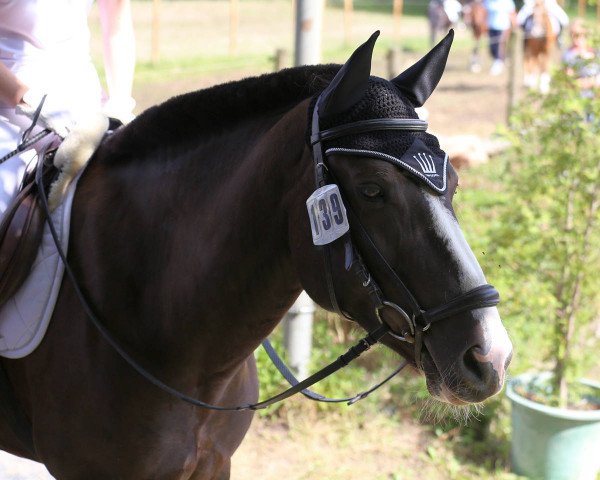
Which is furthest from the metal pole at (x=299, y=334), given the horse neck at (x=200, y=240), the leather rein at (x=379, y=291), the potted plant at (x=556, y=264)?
the leather rein at (x=379, y=291)

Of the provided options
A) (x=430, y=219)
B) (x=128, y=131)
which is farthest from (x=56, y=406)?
(x=430, y=219)

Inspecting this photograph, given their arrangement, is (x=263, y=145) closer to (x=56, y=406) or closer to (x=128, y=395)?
(x=128, y=395)

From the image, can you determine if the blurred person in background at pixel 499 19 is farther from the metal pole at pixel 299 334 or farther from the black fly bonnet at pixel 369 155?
the black fly bonnet at pixel 369 155

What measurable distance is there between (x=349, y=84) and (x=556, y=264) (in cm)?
310

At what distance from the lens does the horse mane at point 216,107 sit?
7.75ft

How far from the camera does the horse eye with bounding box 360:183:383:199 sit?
2049 millimetres

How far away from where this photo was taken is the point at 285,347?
512 cm

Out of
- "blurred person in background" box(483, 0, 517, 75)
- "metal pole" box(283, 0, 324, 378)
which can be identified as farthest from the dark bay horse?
"blurred person in background" box(483, 0, 517, 75)

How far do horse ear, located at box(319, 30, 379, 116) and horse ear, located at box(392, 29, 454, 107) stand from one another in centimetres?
21

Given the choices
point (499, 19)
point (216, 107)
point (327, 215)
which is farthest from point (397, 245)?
point (499, 19)

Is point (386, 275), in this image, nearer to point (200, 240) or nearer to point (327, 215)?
point (327, 215)

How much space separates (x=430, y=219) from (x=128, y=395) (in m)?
1.16

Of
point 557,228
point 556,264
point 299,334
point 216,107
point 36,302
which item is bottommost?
point 299,334

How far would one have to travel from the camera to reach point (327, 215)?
207 cm
